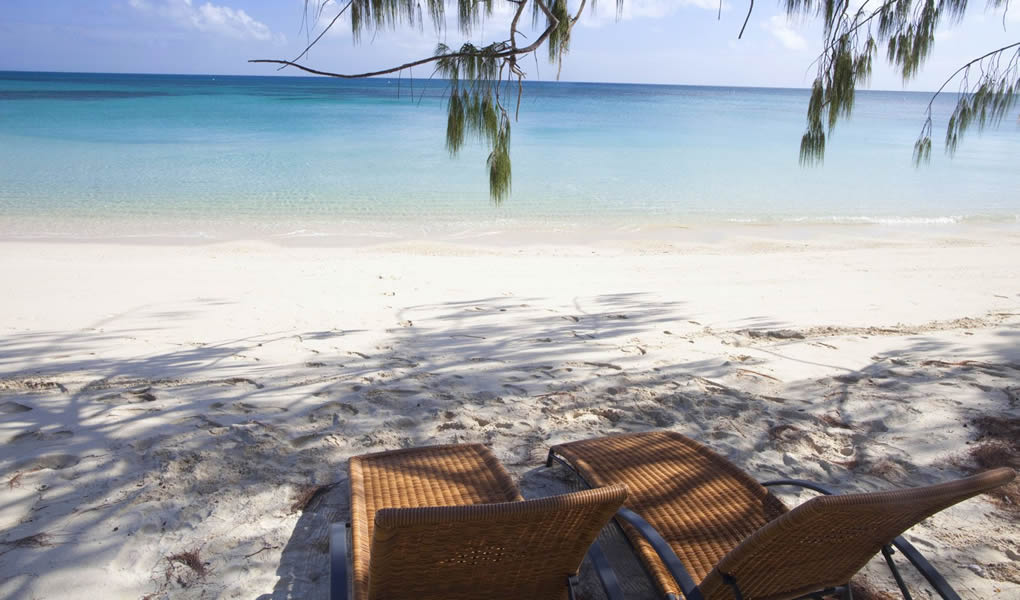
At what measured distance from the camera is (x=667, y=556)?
6.01 ft

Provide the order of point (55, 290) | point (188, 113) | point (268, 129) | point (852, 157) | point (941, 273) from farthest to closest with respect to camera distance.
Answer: point (188, 113)
point (268, 129)
point (852, 157)
point (941, 273)
point (55, 290)

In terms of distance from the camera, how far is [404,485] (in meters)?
2.43

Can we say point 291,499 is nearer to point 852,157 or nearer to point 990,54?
Answer: point 990,54

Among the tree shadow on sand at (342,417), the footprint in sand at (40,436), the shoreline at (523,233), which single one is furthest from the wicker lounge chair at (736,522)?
the shoreline at (523,233)

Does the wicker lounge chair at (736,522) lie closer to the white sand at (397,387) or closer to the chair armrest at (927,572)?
the chair armrest at (927,572)

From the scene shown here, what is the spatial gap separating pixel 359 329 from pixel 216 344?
0.90 metres

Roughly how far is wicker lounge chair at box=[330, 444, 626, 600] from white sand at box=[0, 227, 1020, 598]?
469 mm

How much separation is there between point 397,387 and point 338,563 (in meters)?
1.89

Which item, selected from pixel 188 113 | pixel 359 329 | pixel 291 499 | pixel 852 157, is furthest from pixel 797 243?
pixel 188 113

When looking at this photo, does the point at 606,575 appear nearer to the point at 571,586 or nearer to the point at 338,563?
the point at 571,586

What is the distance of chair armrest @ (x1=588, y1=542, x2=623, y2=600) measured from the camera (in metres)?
1.82

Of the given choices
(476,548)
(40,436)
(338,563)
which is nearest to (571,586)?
(476,548)

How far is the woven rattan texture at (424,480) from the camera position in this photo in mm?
2283

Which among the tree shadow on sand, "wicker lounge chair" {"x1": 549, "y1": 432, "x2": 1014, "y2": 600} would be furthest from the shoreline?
"wicker lounge chair" {"x1": 549, "y1": 432, "x2": 1014, "y2": 600}
